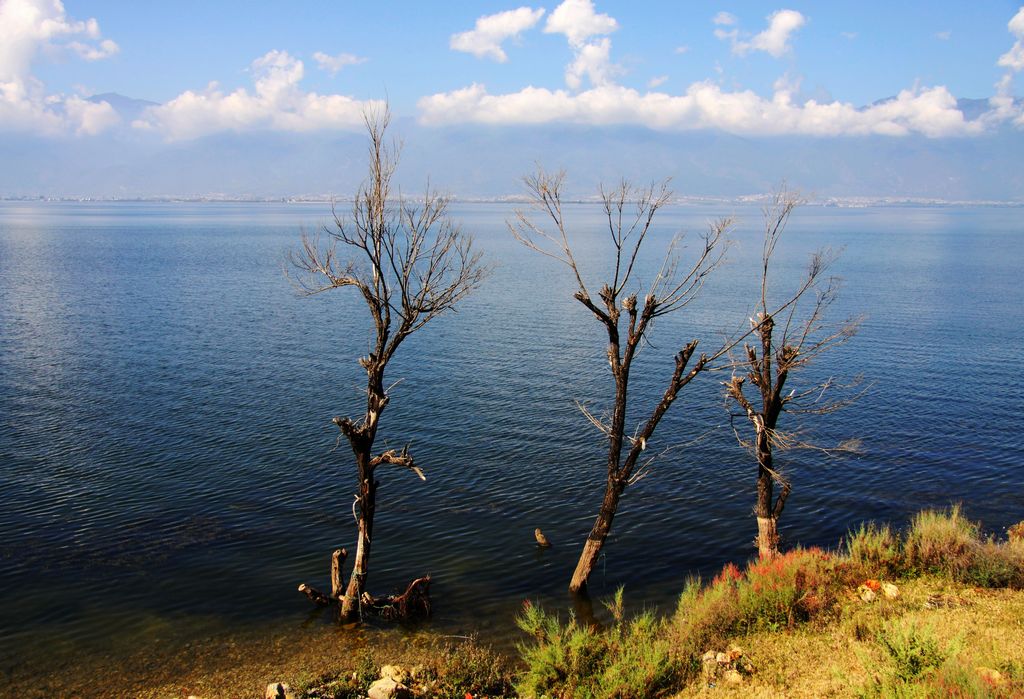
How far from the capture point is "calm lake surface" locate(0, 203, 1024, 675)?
21062 mm

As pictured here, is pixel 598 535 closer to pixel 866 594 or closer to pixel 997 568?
pixel 866 594

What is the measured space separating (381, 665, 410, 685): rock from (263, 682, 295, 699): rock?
179 centimetres

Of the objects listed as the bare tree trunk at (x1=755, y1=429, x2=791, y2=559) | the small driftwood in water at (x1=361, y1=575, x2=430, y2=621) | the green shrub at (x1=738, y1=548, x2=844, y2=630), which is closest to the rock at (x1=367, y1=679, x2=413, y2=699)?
the small driftwood in water at (x1=361, y1=575, x2=430, y2=621)

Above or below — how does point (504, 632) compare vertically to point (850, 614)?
below

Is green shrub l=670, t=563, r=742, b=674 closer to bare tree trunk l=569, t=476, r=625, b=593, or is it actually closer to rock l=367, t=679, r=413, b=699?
bare tree trunk l=569, t=476, r=625, b=593

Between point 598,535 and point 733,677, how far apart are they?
18.9 feet

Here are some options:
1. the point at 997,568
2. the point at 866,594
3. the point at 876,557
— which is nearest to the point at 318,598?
the point at 866,594

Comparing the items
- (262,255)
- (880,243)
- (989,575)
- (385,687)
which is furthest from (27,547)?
(880,243)

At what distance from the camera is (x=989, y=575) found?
1802 centimetres

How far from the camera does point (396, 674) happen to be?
1561 centimetres

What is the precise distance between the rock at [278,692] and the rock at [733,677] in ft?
26.6

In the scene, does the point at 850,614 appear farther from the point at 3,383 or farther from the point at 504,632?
the point at 3,383

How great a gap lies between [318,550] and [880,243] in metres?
145

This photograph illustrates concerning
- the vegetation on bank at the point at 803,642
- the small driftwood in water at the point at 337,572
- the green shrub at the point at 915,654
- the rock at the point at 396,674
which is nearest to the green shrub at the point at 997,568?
the vegetation on bank at the point at 803,642
